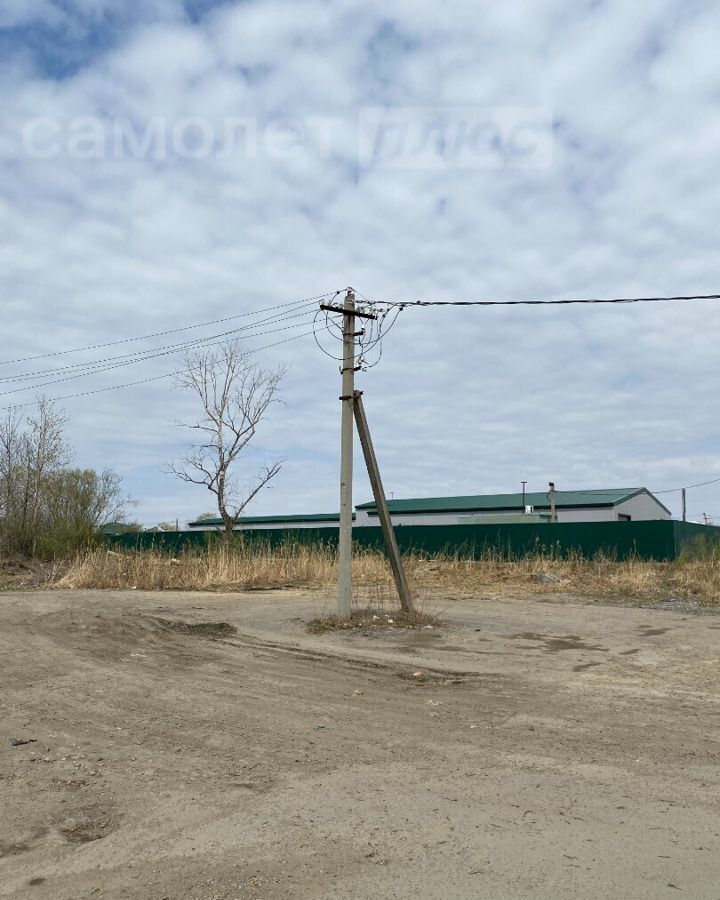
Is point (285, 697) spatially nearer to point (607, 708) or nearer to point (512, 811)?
point (607, 708)

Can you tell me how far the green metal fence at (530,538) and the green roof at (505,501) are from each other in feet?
68.3

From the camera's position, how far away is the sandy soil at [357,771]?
389 cm

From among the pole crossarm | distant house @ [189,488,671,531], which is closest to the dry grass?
the pole crossarm

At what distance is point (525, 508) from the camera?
5112 cm

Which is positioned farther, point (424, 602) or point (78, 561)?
point (78, 561)

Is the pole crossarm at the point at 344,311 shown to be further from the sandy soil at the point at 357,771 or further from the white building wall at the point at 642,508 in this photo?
the white building wall at the point at 642,508

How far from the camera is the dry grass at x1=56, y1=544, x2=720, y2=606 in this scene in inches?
758

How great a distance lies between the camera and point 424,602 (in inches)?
654

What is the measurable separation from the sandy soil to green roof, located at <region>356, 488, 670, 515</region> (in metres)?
42.0

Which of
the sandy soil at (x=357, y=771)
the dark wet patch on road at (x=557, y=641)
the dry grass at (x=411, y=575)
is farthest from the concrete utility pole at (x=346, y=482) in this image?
the dry grass at (x=411, y=575)

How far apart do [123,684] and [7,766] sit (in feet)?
8.52

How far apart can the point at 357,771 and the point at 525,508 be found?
46893 millimetres

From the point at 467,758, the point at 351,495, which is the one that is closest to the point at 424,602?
the point at 351,495

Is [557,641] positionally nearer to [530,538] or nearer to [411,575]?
[411,575]
